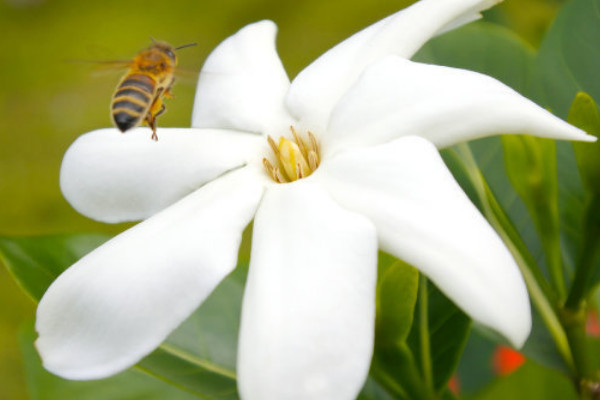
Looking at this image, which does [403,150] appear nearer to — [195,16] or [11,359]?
[11,359]

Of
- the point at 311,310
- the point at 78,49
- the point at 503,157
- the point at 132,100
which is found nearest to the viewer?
the point at 311,310

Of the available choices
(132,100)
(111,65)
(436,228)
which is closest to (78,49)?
(111,65)

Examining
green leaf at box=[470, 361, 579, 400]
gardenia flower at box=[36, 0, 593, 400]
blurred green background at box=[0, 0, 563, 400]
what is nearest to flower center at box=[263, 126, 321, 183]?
gardenia flower at box=[36, 0, 593, 400]

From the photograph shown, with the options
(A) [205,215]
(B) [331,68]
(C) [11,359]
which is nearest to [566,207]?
(B) [331,68]

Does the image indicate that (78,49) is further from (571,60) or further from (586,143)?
(586,143)

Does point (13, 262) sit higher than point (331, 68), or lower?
lower

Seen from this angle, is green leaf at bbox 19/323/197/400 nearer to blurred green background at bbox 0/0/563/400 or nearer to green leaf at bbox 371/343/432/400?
green leaf at bbox 371/343/432/400
